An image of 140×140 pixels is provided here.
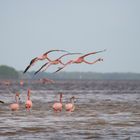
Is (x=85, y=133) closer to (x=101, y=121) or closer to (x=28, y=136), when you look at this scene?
(x=28, y=136)

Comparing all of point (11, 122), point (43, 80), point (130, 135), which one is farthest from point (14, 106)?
point (130, 135)

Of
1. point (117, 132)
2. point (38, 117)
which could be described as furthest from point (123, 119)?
point (117, 132)

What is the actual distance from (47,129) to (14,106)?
38.2ft

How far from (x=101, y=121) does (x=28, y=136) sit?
7.28 m

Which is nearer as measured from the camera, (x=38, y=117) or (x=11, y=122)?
(x=11, y=122)

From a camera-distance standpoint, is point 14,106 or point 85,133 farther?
point 14,106

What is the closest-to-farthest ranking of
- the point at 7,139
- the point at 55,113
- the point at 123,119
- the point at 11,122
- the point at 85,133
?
the point at 7,139 → the point at 85,133 → the point at 11,122 → the point at 123,119 → the point at 55,113

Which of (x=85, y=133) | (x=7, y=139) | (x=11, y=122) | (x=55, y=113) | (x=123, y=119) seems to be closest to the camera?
(x=7, y=139)

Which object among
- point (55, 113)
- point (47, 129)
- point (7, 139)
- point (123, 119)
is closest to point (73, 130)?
point (47, 129)

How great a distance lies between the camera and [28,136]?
26.3m

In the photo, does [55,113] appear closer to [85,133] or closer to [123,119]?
[123,119]

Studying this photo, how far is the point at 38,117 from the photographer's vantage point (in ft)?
117

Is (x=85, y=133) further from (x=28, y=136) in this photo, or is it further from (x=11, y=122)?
(x=11, y=122)

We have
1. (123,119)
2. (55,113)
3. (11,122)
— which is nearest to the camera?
(11,122)
